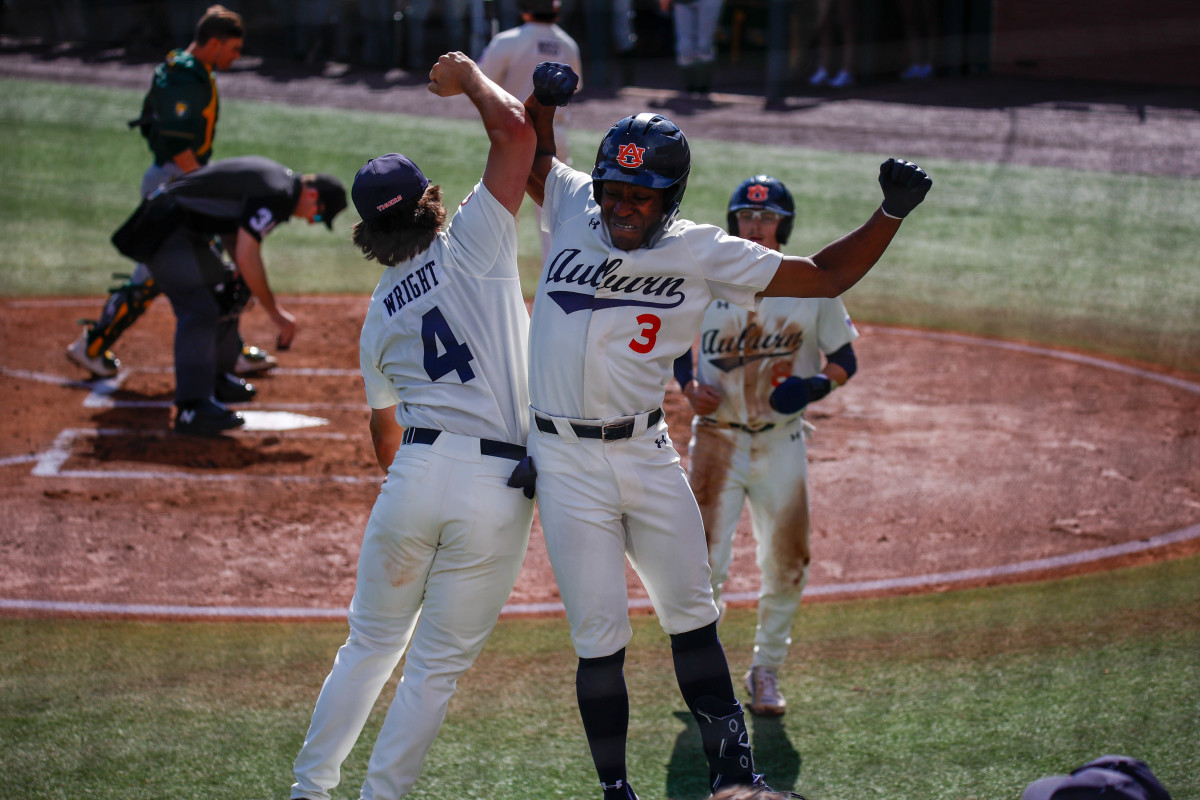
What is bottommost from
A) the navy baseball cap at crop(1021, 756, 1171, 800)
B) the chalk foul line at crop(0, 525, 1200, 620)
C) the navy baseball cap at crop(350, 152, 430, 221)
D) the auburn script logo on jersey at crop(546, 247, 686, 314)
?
the chalk foul line at crop(0, 525, 1200, 620)

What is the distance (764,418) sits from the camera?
161 inches

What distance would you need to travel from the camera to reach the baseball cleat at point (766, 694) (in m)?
3.87

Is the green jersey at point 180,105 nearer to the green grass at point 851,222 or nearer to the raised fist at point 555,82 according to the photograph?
the green grass at point 851,222

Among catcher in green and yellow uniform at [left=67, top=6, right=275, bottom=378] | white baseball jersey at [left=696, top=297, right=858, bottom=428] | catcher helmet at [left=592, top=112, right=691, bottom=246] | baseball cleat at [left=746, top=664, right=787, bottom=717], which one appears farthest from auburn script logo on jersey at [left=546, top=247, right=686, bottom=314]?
catcher in green and yellow uniform at [left=67, top=6, right=275, bottom=378]

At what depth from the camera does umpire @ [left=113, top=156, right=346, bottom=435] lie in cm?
645

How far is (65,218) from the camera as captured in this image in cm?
1131

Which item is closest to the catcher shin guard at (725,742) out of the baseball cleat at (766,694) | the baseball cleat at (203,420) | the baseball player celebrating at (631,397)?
the baseball player celebrating at (631,397)

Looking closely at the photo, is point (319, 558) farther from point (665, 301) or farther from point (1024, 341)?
point (1024, 341)

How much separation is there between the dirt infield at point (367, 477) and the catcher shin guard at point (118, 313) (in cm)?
30

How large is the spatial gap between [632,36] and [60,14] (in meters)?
9.32

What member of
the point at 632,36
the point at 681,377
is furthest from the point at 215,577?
the point at 632,36

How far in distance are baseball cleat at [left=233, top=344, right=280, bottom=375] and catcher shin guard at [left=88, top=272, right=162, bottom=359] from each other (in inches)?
26.3

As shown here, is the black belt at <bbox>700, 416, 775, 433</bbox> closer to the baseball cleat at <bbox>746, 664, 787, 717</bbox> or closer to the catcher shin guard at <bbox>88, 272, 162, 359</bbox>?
the baseball cleat at <bbox>746, 664, 787, 717</bbox>

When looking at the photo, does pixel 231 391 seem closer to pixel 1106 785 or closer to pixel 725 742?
pixel 725 742
